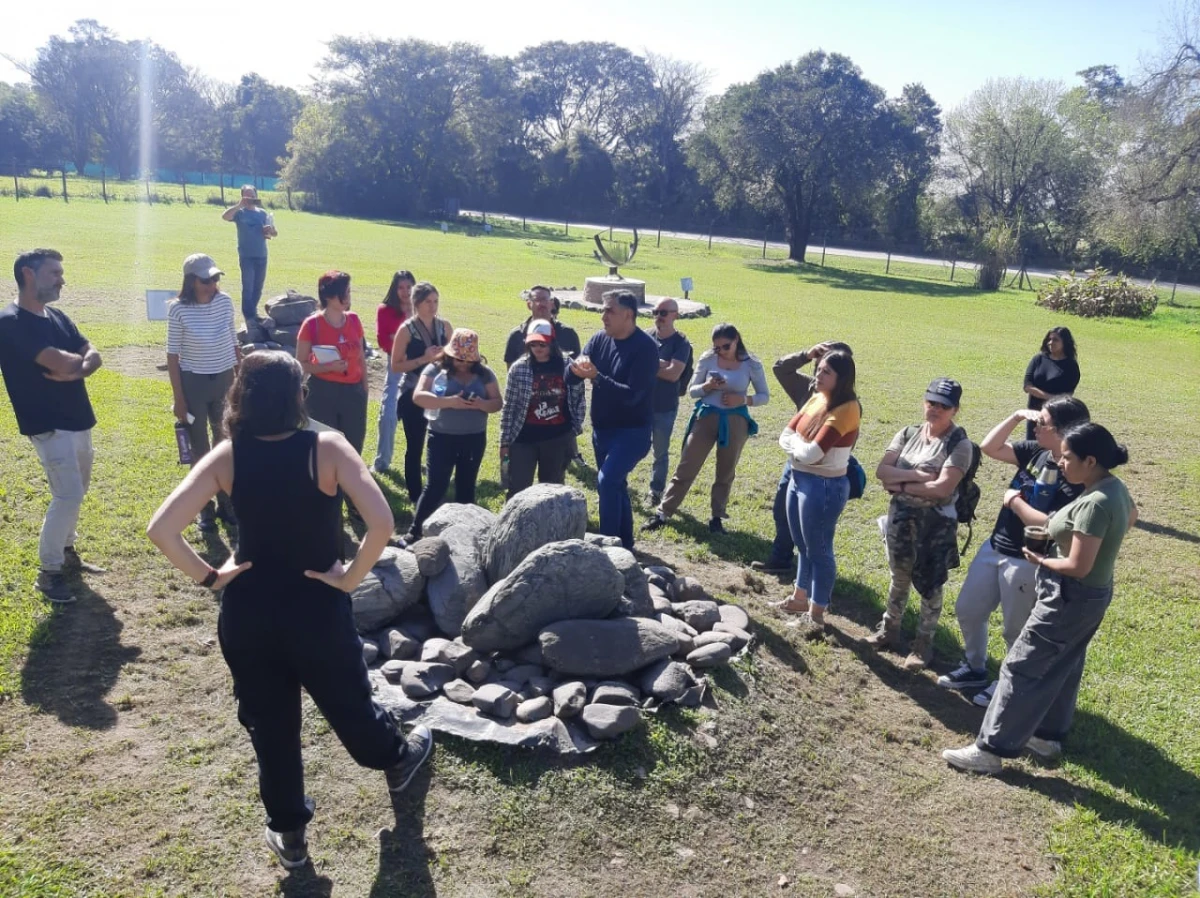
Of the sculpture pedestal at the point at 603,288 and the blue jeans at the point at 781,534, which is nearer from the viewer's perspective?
the blue jeans at the point at 781,534

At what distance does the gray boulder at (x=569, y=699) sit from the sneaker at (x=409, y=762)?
0.71 m

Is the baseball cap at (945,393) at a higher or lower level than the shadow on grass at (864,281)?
lower

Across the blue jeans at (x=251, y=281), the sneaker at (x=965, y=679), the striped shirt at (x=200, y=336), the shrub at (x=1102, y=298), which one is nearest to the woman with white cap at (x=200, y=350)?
the striped shirt at (x=200, y=336)

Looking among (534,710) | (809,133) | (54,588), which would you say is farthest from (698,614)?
(809,133)

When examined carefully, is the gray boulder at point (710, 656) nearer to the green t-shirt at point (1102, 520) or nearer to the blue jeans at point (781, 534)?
the green t-shirt at point (1102, 520)

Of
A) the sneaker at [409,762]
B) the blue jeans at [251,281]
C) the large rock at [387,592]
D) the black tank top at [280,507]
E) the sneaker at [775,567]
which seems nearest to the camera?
the black tank top at [280,507]

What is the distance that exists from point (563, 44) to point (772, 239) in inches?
1174

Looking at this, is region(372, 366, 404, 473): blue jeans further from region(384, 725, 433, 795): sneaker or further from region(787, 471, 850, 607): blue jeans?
region(384, 725, 433, 795): sneaker

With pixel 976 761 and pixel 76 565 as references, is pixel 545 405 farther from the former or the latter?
pixel 976 761

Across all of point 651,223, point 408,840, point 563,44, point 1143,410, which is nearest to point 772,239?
point 651,223

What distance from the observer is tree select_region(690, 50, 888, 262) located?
128 ft

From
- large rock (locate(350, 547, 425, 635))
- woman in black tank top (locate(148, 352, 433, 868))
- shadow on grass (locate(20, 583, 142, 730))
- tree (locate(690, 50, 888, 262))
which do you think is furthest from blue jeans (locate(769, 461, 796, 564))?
tree (locate(690, 50, 888, 262))

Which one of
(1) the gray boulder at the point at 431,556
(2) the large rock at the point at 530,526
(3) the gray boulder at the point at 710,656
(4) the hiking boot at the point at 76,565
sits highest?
(2) the large rock at the point at 530,526

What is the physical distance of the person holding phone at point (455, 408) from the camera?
6.54 metres
